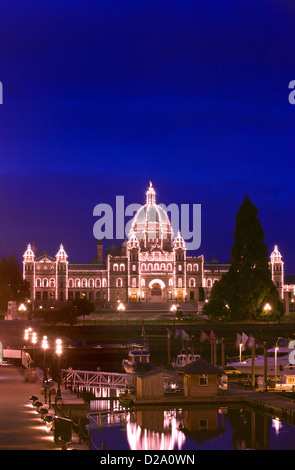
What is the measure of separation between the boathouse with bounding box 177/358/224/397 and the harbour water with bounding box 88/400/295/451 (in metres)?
1.34

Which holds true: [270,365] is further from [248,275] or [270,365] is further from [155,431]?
[248,275]

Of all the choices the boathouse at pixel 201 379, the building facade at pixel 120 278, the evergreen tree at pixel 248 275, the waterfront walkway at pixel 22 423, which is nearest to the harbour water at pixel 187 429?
the boathouse at pixel 201 379

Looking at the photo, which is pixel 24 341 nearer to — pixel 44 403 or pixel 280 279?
pixel 44 403

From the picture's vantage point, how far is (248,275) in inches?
4299

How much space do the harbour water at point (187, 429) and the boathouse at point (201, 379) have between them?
1.34 meters

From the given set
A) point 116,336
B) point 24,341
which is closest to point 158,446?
point 24,341

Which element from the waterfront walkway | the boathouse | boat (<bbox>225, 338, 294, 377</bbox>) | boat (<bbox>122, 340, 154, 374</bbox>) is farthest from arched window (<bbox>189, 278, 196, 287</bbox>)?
the boathouse

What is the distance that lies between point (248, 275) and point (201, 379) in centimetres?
6102

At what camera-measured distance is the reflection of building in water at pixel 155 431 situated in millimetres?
38216

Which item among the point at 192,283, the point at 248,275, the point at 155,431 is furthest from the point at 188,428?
the point at 192,283

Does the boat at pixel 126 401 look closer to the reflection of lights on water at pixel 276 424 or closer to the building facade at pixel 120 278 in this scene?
the reflection of lights on water at pixel 276 424

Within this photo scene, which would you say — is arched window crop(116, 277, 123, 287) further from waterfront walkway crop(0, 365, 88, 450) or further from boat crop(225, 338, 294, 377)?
waterfront walkway crop(0, 365, 88, 450)

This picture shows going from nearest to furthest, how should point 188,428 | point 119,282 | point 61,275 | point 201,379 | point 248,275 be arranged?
point 188,428 < point 201,379 < point 248,275 < point 119,282 < point 61,275
